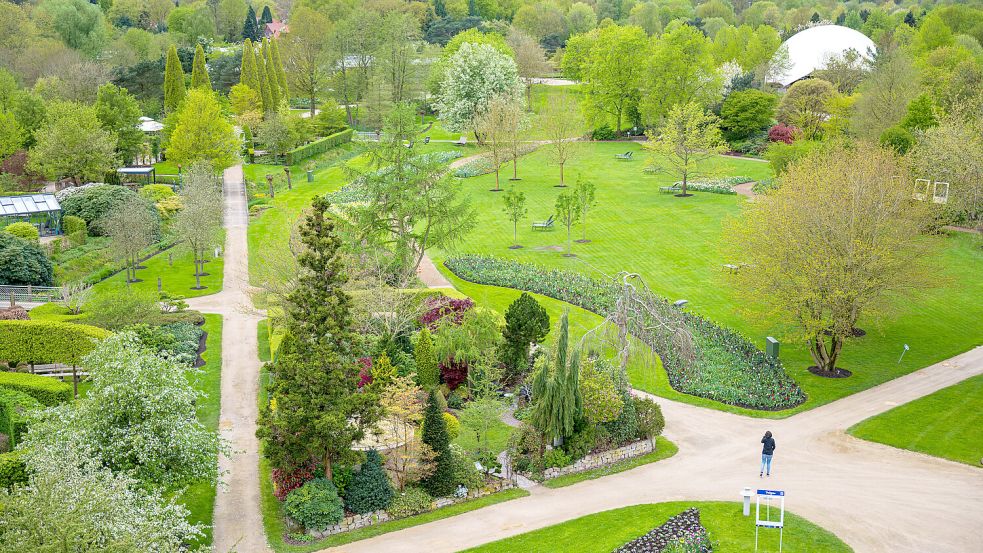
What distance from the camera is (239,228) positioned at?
60.1 metres

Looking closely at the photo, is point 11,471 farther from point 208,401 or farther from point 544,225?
point 544,225

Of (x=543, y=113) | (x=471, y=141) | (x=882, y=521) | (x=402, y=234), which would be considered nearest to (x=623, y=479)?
(x=882, y=521)

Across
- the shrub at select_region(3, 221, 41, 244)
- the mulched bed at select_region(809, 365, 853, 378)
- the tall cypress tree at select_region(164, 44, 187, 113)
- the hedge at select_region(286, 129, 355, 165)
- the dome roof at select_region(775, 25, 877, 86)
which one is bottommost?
the mulched bed at select_region(809, 365, 853, 378)

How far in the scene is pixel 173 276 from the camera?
50656 millimetres

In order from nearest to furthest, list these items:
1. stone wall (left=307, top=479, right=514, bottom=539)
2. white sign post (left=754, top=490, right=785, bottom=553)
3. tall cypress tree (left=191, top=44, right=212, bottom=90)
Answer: white sign post (left=754, top=490, right=785, bottom=553)
stone wall (left=307, top=479, right=514, bottom=539)
tall cypress tree (left=191, top=44, right=212, bottom=90)

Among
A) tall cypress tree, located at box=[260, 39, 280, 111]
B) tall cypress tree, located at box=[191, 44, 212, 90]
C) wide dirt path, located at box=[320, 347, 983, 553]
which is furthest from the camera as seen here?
tall cypress tree, located at box=[260, 39, 280, 111]

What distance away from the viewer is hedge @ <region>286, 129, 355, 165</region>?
3152 inches

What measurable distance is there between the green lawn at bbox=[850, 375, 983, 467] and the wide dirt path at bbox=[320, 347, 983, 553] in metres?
0.55

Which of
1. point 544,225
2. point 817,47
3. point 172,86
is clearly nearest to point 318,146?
point 172,86

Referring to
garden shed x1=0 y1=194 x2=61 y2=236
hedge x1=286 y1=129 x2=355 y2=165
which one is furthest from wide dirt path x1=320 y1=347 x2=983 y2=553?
hedge x1=286 y1=129 x2=355 y2=165

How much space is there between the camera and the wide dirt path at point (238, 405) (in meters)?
27.0

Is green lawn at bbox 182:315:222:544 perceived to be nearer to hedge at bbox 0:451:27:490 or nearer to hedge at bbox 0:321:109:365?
hedge at bbox 0:321:109:365

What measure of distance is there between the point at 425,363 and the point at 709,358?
40.6 ft

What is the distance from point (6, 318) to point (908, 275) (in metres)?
38.2
